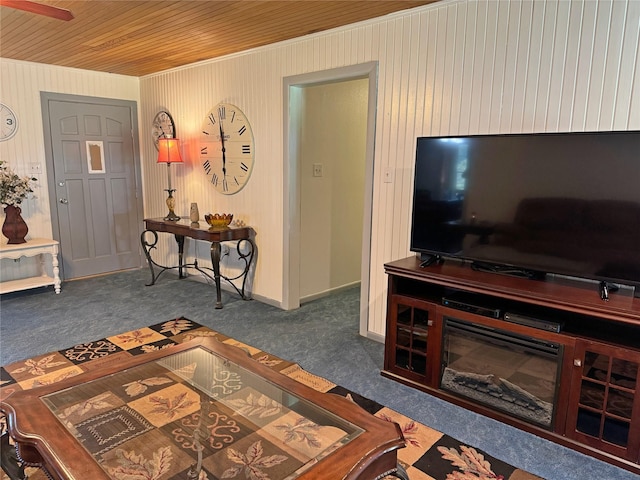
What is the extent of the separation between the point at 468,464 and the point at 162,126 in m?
4.59

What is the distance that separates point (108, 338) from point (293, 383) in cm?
208

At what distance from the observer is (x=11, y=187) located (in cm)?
412

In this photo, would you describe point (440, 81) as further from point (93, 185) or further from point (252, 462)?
point (93, 185)

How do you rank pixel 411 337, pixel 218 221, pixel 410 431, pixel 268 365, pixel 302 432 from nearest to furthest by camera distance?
pixel 302 432 < pixel 410 431 < pixel 411 337 < pixel 268 365 < pixel 218 221

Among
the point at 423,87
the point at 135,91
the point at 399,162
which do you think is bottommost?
the point at 399,162

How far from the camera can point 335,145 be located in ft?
13.9

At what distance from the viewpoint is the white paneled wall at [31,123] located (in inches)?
169

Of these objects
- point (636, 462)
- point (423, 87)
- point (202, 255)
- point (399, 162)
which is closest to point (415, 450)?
point (636, 462)

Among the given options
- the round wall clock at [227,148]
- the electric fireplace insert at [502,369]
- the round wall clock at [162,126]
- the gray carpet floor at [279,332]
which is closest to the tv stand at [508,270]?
the electric fireplace insert at [502,369]

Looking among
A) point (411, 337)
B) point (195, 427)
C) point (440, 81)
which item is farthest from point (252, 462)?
point (440, 81)

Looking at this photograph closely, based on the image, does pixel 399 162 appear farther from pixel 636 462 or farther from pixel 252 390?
pixel 636 462

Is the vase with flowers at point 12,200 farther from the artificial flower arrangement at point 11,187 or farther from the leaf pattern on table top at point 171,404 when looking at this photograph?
the leaf pattern on table top at point 171,404

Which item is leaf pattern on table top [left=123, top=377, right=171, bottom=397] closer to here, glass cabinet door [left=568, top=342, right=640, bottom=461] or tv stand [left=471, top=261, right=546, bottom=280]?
tv stand [left=471, top=261, right=546, bottom=280]

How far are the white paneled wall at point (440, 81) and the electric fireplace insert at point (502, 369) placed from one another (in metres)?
0.87
